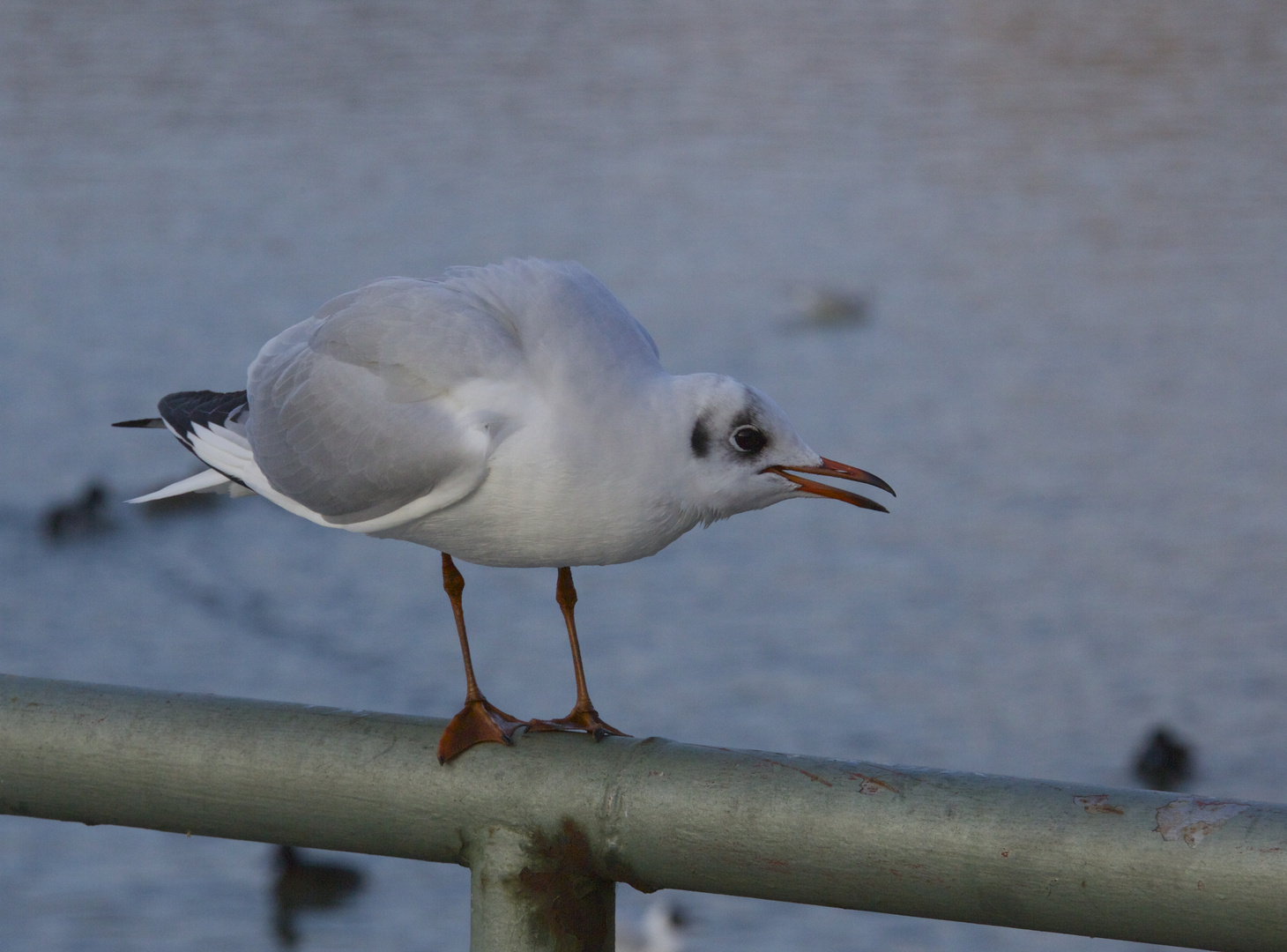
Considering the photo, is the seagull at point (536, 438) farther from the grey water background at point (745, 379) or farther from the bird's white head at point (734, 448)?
the grey water background at point (745, 379)

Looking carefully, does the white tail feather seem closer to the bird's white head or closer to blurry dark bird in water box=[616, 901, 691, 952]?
the bird's white head

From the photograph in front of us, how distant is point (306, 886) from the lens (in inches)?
221

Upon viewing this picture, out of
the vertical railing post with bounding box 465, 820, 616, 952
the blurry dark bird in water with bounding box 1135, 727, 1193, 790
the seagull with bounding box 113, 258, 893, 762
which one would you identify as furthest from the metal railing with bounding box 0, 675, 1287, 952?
the blurry dark bird in water with bounding box 1135, 727, 1193, 790

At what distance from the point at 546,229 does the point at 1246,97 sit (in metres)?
7.94

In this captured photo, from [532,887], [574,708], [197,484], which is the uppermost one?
[197,484]

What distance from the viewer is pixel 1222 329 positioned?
1048 cm

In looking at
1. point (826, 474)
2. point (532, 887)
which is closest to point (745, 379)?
point (826, 474)

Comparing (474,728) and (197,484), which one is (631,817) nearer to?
(474,728)

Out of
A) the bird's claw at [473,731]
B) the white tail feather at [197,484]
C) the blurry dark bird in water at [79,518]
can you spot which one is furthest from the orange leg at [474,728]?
the blurry dark bird in water at [79,518]

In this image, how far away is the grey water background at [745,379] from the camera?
644cm

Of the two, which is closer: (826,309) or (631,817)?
(631,817)

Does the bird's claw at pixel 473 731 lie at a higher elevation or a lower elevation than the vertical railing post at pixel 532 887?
higher

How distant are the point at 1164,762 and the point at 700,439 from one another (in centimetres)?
438

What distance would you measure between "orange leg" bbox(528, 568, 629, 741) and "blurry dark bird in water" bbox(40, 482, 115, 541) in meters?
6.28
